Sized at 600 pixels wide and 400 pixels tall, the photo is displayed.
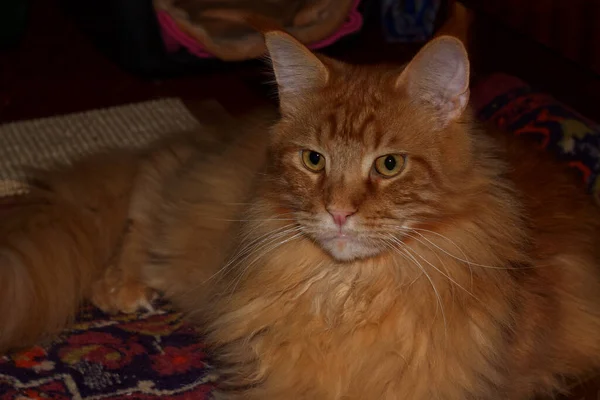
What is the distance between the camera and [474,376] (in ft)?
5.56

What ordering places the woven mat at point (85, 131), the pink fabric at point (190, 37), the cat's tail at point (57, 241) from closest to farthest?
the cat's tail at point (57, 241) < the woven mat at point (85, 131) < the pink fabric at point (190, 37)

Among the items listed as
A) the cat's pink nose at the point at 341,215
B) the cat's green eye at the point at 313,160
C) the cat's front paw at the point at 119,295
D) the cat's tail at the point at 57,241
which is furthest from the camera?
the cat's front paw at the point at 119,295

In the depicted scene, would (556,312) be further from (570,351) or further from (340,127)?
(340,127)

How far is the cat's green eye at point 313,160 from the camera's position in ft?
5.40

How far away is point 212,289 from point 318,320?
454 millimetres

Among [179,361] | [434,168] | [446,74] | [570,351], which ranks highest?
[446,74]

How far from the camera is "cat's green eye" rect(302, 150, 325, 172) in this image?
165cm

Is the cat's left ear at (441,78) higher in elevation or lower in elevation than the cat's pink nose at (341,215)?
higher

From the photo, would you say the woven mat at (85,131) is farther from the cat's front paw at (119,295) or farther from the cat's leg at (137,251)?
the cat's front paw at (119,295)

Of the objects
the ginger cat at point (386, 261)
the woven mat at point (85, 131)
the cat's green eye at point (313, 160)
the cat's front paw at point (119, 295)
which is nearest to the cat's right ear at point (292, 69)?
the ginger cat at point (386, 261)

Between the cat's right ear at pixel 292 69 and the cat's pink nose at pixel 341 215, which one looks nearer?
the cat's pink nose at pixel 341 215

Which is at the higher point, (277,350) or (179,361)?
(277,350)

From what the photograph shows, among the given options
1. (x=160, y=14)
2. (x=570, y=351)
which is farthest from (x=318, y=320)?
(x=160, y=14)

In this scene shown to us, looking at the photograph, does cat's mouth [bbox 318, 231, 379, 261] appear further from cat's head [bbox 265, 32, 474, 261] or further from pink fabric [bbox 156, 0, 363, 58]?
pink fabric [bbox 156, 0, 363, 58]
